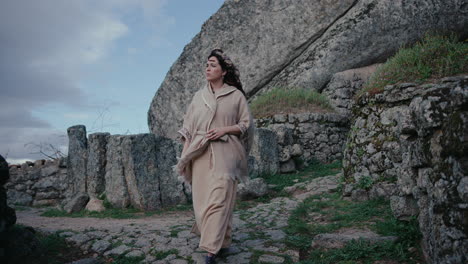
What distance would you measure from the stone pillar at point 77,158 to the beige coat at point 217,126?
474cm

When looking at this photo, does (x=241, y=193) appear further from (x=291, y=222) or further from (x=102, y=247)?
(x=102, y=247)

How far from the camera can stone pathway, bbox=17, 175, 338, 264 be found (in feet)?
12.7

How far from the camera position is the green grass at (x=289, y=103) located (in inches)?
455

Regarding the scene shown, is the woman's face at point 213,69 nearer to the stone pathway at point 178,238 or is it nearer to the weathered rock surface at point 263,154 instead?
the stone pathway at point 178,238

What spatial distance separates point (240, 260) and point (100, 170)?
4.89 meters

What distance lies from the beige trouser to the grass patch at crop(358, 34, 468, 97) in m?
3.73

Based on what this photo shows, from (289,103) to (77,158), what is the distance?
6.52 meters

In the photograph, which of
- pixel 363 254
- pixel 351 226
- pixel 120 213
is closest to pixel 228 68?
pixel 363 254

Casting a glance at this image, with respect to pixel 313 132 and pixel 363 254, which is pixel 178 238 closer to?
pixel 363 254

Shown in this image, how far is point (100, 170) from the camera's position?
7664 mm

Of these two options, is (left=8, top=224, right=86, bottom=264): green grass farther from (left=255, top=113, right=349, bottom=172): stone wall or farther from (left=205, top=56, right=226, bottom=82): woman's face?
(left=255, top=113, right=349, bottom=172): stone wall

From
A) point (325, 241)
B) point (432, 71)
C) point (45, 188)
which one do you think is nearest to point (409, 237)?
point (325, 241)

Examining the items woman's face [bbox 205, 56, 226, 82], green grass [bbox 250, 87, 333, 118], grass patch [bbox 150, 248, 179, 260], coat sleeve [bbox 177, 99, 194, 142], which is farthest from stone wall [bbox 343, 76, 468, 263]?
green grass [bbox 250, 87, 333, 118]

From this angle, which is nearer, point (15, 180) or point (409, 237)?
point (409, 237)
